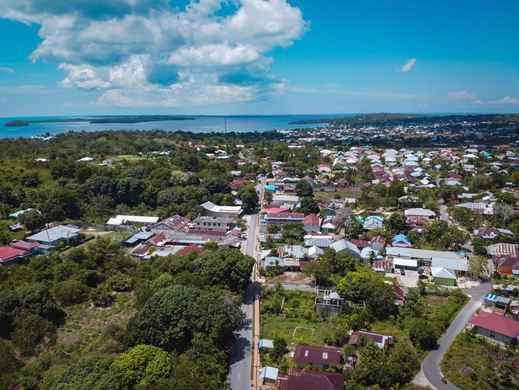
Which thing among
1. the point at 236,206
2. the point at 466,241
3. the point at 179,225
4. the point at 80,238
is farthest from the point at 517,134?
the point at 80,238

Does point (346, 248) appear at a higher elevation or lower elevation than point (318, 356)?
higher

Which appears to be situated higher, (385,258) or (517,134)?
(517,134)

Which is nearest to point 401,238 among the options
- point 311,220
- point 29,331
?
point 311,220

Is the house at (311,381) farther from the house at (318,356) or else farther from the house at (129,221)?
the house at (129,221)

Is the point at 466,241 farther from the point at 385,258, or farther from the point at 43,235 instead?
the point at 43,235

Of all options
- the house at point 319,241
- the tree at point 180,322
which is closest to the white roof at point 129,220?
the house at point 319,241

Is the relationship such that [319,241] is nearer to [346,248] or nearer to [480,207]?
[346,248]
